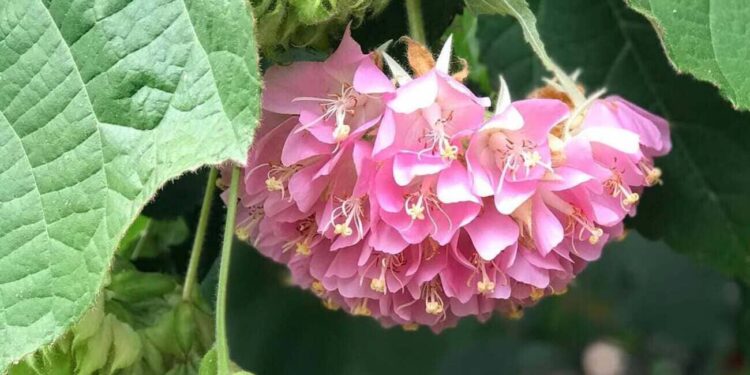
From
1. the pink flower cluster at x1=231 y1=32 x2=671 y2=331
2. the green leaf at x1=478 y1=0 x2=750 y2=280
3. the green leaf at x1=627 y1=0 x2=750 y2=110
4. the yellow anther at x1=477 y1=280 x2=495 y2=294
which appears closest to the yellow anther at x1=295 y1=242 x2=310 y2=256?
the pink flower cluster at x1=231 y1=32 x2=671 y2=331

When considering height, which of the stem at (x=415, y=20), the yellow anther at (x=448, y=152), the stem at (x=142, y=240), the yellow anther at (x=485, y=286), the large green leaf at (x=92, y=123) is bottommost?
the stem at (x=142, y=240)

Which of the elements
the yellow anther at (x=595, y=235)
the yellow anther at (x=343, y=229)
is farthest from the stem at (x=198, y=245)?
the yellow anther at (x=595, y=235)

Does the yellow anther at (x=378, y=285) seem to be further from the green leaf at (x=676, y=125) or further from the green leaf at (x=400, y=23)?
the green leaf at (x=676, y=125)

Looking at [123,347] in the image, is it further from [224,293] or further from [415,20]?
[415,20]

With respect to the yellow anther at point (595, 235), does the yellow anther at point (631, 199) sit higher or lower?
higher


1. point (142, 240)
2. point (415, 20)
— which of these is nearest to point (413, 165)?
point (415, 20)
